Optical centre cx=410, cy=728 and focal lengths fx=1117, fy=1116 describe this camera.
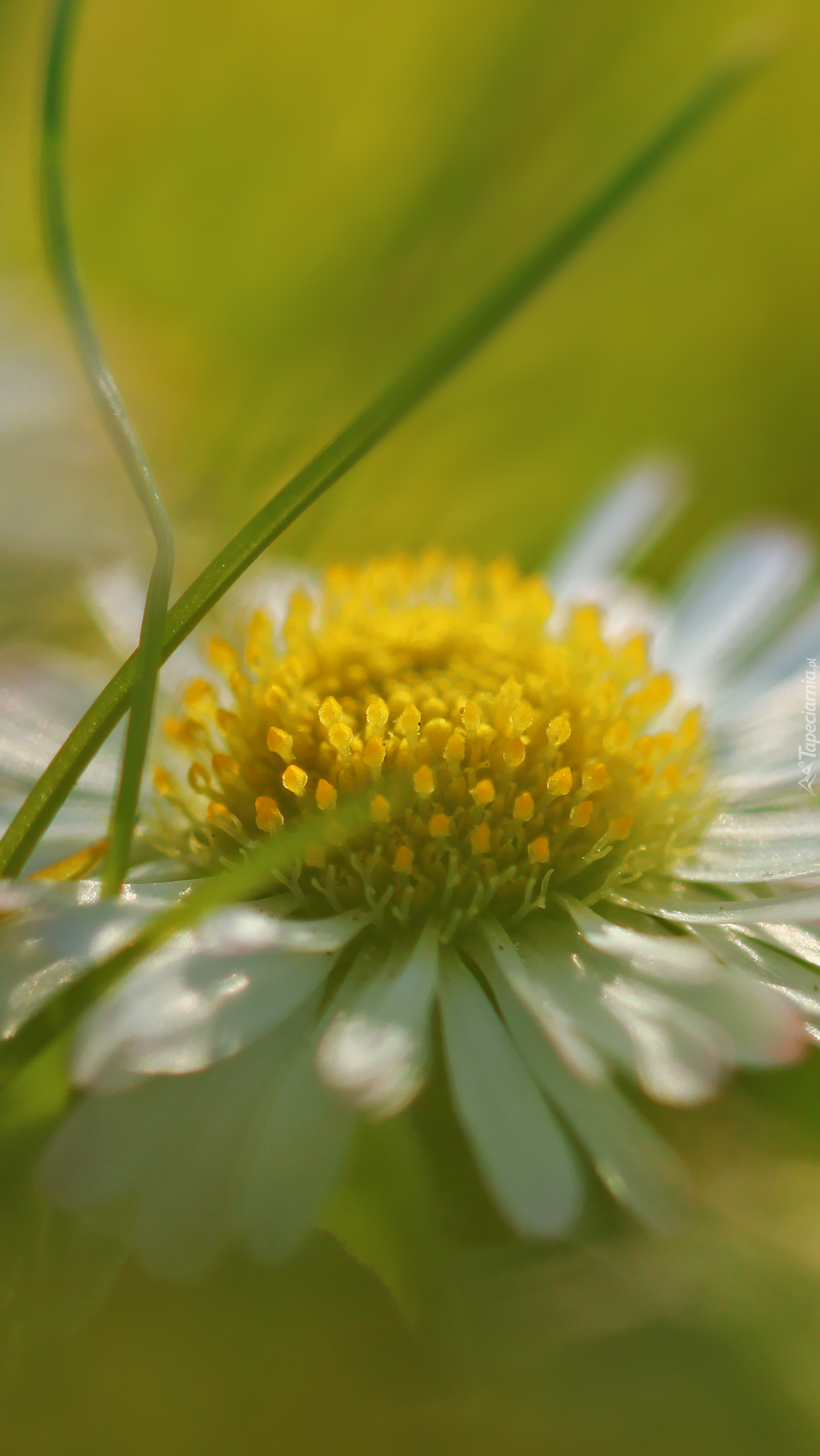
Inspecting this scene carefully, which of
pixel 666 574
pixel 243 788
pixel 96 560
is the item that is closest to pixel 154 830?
pixel 243 788

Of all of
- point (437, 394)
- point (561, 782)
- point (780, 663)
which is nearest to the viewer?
point (561, 782)

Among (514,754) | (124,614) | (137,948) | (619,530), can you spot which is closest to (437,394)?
(619,530)

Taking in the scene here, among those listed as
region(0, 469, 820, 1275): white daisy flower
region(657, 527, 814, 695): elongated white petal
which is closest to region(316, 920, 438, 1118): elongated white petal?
region(0, 469, 820, 1275): white daisy flower

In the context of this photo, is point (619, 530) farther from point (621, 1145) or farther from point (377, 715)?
point (621, 1145)

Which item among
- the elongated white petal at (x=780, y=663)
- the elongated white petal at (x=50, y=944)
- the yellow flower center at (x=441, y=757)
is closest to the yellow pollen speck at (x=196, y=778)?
the yellow flower center at (x=441, y=757)

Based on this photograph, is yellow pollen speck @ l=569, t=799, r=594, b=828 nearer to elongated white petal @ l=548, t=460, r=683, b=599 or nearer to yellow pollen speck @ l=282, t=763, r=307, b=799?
yellow pollen speck @ l=282, t=763, r=307, b=799

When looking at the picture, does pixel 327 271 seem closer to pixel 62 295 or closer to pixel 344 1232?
pixel 62 295
